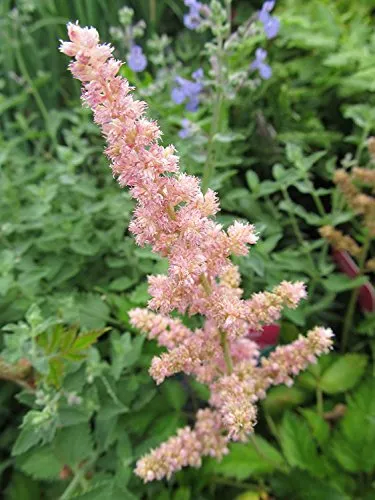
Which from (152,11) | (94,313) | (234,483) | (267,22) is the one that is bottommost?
(234,483)

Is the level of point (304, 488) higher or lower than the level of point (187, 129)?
lower

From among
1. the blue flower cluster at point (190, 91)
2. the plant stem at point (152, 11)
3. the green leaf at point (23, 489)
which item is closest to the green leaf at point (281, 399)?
the green leaf at point (23, 489)

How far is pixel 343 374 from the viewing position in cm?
124

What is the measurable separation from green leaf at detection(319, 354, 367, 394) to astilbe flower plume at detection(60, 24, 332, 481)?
0.39m

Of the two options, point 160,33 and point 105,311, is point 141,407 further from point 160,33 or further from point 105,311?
point 160,33

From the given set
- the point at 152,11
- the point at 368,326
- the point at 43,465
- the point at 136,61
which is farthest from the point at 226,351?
the point at 152,11

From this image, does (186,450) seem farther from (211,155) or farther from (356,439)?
(211,155)

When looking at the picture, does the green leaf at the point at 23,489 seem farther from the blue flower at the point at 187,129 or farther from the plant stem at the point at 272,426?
the blue flower at the point at 187,129

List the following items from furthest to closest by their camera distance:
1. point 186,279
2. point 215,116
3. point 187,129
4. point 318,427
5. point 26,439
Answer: point 187,129 → point 215,116 → point 318,427 → point 26,439 → point 186,279

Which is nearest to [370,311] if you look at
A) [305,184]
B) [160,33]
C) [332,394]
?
[332,394]

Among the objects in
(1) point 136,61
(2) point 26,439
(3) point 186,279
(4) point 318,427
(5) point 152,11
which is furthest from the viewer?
(5) point 152,11

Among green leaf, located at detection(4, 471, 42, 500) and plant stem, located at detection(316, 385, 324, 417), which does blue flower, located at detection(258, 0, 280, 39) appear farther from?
green leaf, located at detection(4, 471, 42, 500)

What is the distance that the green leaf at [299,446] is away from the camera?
109 centimetres

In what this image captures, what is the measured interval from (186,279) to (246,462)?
Answer: 1.89 ft
